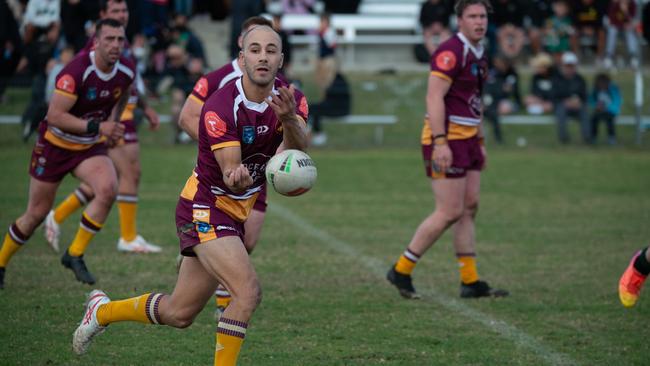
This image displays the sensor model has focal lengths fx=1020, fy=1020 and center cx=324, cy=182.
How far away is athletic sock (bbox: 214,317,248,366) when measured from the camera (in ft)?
17.4

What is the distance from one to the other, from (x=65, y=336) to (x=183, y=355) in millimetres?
928

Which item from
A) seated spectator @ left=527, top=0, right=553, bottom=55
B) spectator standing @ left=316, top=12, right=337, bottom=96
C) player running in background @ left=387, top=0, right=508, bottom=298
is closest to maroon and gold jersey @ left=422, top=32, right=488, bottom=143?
player running in background @ left=387, top=0, right=508, bottom=298

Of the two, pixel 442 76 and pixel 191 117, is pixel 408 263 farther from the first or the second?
pixel 191 117

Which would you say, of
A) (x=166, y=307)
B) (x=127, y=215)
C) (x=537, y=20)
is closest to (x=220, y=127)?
(x=166, y=307)

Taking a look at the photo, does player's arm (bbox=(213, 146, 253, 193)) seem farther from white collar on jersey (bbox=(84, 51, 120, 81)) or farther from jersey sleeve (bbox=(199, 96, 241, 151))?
white collar on jersey (bbox=(84, 51, 120, 81))

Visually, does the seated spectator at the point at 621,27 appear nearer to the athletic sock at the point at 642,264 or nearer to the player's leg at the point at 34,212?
the athletic sock at the point at 642,264

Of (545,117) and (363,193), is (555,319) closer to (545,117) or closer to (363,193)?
(363,193)

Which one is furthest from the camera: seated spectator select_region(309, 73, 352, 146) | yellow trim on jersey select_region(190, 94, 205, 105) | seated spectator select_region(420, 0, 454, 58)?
seated spectator select_region(420, 0, 454, 58)

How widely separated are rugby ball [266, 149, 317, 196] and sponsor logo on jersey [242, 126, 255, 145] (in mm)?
173

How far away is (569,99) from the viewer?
1944 cm

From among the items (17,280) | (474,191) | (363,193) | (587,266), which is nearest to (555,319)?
(474,191)

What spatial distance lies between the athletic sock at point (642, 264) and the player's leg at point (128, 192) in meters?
4.93

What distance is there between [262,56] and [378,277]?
4108 mm

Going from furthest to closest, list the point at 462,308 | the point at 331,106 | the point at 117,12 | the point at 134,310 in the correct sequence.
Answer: the point at 331,106 < the point at 117,12 < the point at 462,308 < the point at 134,310
